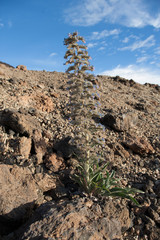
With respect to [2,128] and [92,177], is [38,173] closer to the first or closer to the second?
[92,177]

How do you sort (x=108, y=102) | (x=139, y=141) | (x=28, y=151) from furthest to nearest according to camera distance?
(x=108, y=102) < (x=139, y=141) < (x=28, y=151)

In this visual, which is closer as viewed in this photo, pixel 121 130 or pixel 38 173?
pixel 38 173

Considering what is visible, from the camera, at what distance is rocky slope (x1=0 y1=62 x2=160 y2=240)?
12.6 ft

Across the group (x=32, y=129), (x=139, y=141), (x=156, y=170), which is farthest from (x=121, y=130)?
(x=32, y=129)

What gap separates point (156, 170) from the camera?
25.9 ft

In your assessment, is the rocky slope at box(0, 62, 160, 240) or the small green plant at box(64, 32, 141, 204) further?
the small green plant at box(64, 32, 141, 204)

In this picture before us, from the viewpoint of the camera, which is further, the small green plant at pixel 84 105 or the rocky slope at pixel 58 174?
the small green plant at pixel 84 105

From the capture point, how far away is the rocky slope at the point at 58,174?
12.6 ft

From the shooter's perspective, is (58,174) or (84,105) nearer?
(84,105)

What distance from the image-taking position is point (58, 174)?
618cm

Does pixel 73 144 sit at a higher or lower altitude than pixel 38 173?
higher

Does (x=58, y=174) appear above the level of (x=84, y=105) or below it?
below

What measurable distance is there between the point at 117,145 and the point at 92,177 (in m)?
3.40

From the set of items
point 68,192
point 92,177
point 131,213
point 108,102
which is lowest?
point 131,213
